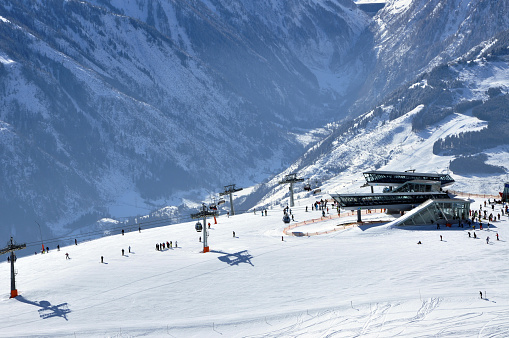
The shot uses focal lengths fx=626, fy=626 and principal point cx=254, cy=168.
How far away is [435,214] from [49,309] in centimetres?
5724

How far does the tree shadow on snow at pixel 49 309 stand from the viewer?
227 feet

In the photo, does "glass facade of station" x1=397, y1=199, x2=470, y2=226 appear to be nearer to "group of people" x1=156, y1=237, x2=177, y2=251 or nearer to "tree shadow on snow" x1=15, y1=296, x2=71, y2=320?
"group of people" x1=156, y1=237, x2=177, y2=251

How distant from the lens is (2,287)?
8069cm

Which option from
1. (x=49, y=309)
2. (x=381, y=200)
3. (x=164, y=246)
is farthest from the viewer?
(x=381, y=200)

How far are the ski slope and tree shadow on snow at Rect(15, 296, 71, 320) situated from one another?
0.11 meters

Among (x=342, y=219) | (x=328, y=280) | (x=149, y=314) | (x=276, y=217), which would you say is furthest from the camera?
(x=276, y=217)

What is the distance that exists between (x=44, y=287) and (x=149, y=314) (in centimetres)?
1708

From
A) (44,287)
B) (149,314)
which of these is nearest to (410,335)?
(149,314)

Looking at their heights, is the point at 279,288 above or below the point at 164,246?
below

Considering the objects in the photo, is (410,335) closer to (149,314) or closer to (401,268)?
(401,268)

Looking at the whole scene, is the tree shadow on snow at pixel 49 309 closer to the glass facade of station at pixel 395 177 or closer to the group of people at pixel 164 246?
the group of people at pixel 164 246

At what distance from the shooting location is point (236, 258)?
A: 278 ft

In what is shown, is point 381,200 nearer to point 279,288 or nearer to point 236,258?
point 236,258

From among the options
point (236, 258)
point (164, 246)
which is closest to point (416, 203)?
point (236, 258)
